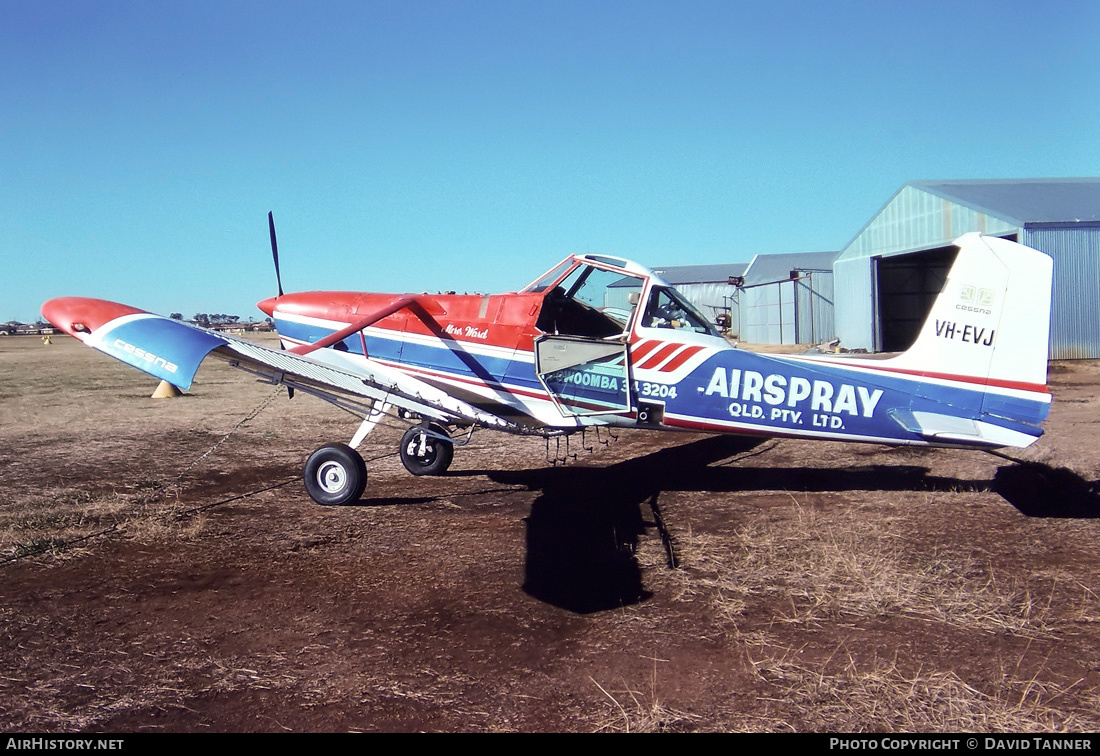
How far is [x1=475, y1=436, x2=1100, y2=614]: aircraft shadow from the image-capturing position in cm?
565

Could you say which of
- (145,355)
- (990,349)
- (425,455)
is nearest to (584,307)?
(425,455)

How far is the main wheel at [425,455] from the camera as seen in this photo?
976 cm

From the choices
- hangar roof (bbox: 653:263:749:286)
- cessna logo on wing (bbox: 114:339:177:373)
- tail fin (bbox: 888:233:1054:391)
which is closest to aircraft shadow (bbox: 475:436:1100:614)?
tail fin (bbox: 888:233:1054:391)

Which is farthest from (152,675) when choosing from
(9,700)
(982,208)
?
(982,208)

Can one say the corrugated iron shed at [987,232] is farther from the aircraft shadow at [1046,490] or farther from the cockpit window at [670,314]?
the cockpit window at [670,314]

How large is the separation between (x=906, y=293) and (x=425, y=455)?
90.4 feet

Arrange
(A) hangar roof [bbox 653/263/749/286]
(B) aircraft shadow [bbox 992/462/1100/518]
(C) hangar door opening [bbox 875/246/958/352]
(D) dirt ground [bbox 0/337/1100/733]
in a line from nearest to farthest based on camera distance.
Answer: (D) dirt ground [bbox 0/337/1100/733] < (B) aircraft shadow [bbox 992/462/1100/518] < (C) hangar door opening [bbox 875/246/958/352] < (A) hangar roof [bbox 653/263/749/286]

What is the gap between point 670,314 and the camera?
26.4ft

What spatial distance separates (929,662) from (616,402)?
168 inches

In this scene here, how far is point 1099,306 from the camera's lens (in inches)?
888

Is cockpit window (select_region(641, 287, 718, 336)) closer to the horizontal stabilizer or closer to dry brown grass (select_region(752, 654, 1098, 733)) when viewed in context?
the horizontal stabilizer

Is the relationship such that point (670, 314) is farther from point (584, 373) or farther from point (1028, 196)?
point (1028, 196)

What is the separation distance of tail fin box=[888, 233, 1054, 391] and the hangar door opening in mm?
25102
